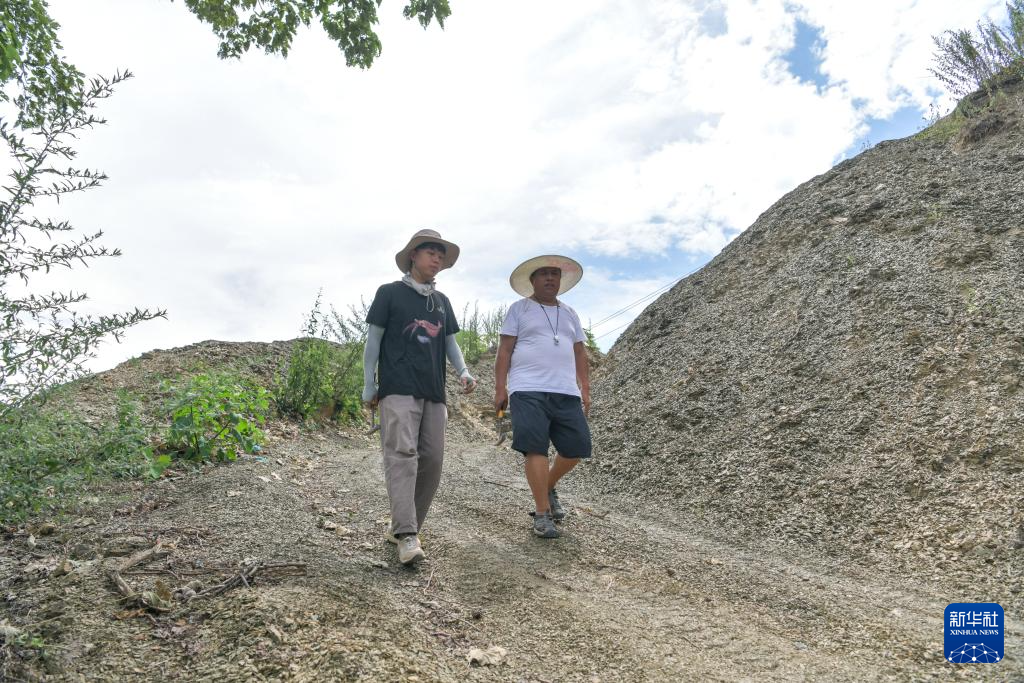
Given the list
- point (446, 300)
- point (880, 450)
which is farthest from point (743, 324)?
point (446, 300)

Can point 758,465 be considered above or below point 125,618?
above

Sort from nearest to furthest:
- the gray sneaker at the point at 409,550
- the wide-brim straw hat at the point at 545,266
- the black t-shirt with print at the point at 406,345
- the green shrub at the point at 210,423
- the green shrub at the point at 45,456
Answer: the green shrub at the point at 45,456
the gray sneaker at the point at 409,550
the black t-shirt with print at the point at 406,345
the wide-brim straw hat at the point at 545,266
the green shrub at the point at 210,423

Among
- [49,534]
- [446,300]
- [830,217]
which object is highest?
[830,217]

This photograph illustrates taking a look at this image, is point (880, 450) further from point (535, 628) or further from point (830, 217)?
point (830, 217)

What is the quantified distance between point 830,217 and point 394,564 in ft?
25.8

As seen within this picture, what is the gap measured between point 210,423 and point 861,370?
232 inches

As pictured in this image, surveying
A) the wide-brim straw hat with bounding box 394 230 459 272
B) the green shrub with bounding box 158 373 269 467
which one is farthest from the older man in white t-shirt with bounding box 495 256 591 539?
the green shrub with bounding box 158 373 269 467

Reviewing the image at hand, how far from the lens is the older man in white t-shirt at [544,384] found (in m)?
4.60

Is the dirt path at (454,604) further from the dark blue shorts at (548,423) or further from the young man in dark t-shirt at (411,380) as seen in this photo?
the dark blue shorts at (548,423)

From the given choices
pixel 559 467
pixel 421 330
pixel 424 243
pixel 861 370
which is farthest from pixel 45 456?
pixel 861 370

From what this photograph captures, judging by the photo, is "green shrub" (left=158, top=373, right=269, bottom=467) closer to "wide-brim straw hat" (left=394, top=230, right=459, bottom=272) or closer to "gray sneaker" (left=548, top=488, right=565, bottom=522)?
"wide-brim straw hat" (left=394, top=230, right=459, bottom=272)

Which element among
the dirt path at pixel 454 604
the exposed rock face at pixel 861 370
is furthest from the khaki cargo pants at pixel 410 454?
the exposed rock face at pixel 861 370

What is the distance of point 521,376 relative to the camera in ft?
15.5

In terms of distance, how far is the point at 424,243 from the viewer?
4.17 m
